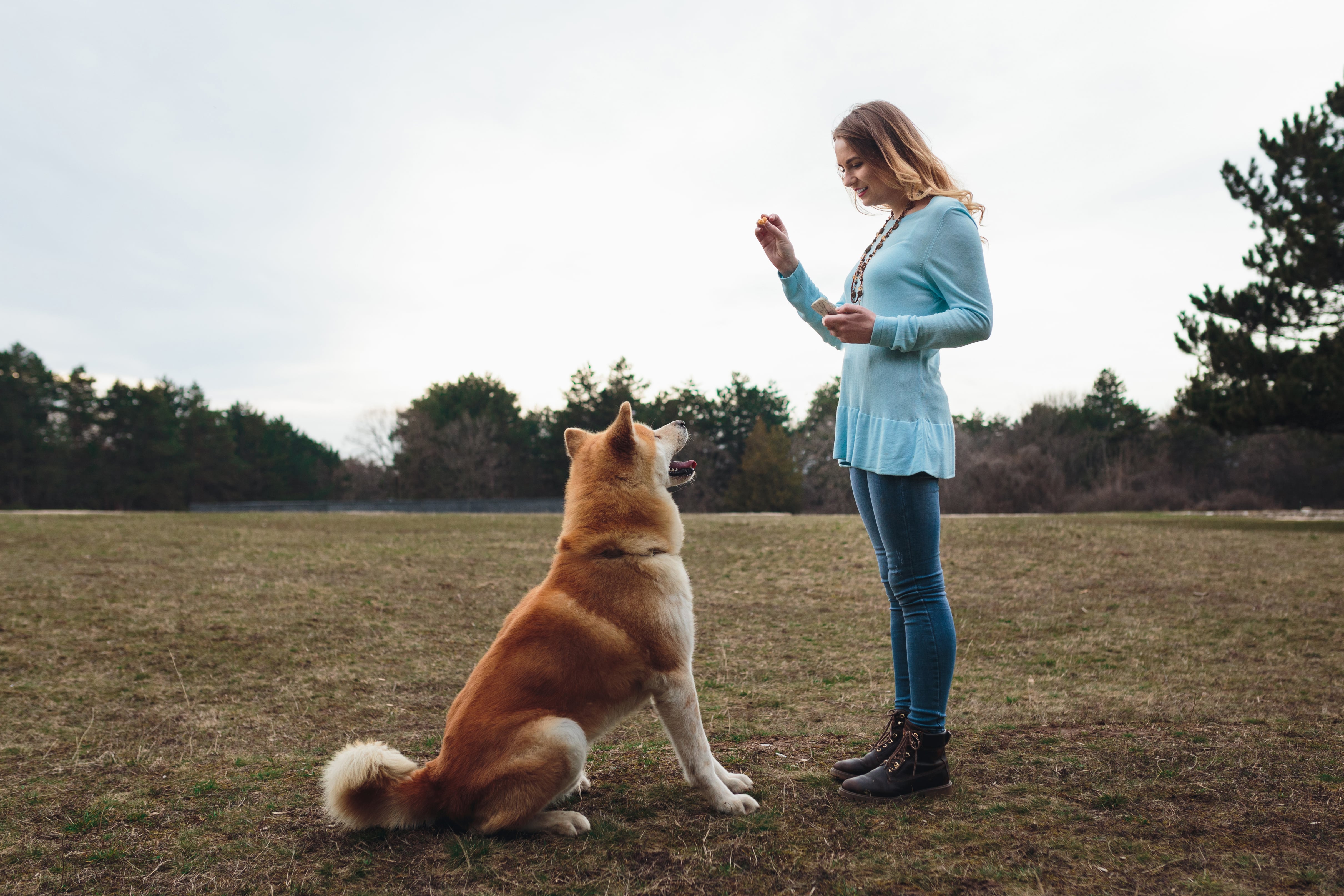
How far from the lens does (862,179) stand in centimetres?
314

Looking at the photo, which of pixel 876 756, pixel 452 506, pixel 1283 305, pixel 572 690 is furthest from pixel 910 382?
pixel 452 506

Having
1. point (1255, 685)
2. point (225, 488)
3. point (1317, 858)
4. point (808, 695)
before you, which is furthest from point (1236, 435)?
point (225, 488)

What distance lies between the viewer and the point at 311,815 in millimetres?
3002

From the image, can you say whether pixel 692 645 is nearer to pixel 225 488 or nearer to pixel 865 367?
pixel 865 367

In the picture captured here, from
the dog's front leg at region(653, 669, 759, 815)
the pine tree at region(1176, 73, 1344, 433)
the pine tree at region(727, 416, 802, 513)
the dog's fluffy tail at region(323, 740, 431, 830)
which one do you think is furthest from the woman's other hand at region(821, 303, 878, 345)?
the pine tree at region(727, 416, 802, 513)

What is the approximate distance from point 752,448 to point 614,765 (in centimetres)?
3789

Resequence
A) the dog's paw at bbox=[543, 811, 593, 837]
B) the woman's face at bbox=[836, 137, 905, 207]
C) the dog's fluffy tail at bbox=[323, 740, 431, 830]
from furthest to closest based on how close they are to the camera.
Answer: the woman's face at bbox=[836, 137, 905, 207]
the dog's paw at bbox=[543, 811, 593, 837]
the dog's fluffy tail at bbox=[323, 740, 431, 830]

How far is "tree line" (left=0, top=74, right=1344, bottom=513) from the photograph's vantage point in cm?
3559

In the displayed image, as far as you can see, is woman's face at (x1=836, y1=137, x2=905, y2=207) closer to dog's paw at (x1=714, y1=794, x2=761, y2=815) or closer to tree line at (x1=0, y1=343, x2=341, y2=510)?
dog's paw at (x1=714, y1=794, x2=761, y2=815)

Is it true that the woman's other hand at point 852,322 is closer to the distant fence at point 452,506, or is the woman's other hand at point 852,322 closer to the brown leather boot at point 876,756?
the brown leather boot at point 876,756

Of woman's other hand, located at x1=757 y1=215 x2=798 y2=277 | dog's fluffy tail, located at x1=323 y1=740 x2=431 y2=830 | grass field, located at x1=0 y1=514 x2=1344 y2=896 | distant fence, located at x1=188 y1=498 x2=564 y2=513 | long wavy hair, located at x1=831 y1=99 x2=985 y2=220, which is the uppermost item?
long wavy hair, located at x1=831 y1=99 x2=985 y2=220

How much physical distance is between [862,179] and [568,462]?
39.7 m

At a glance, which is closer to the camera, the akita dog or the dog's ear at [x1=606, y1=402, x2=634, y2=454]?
the akita dog

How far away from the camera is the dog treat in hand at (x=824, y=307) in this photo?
2.97m
